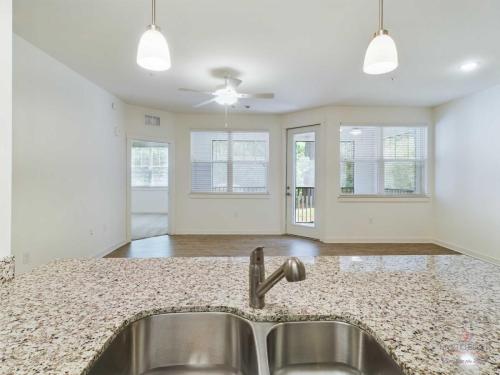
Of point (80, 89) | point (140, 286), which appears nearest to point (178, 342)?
point (140, 286)

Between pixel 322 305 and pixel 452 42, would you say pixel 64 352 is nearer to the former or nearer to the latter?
pixel 322 305

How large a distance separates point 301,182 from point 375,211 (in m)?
1.59

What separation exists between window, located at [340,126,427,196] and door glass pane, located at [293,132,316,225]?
65 centimetres

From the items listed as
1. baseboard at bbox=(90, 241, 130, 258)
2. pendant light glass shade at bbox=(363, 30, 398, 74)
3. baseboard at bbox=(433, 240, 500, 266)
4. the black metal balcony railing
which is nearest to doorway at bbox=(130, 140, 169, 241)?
baseboard at bbox=(90, 241, 130, 258)

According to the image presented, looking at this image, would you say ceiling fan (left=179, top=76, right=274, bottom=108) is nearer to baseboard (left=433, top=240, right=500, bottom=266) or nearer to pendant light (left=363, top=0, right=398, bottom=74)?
pendant light (left=363, top=0, right=398, bottom=74)

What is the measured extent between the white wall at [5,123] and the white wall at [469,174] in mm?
5544

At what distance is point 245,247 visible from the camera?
16.9 feet

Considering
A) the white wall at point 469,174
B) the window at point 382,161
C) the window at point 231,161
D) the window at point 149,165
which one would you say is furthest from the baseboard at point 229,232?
the window at point 149,165

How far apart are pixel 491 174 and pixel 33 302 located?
5571 millimetres

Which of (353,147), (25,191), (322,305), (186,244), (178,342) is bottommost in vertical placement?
(186,244)

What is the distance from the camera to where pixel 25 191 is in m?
3.03

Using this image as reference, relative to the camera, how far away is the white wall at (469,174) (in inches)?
168

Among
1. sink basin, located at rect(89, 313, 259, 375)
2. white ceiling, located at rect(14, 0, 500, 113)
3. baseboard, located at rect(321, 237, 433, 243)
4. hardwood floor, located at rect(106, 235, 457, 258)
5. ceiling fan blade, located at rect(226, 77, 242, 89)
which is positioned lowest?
hardwood floor, located at rect(106, 235, 457, 258)

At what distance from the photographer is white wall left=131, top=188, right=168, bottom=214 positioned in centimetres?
944
